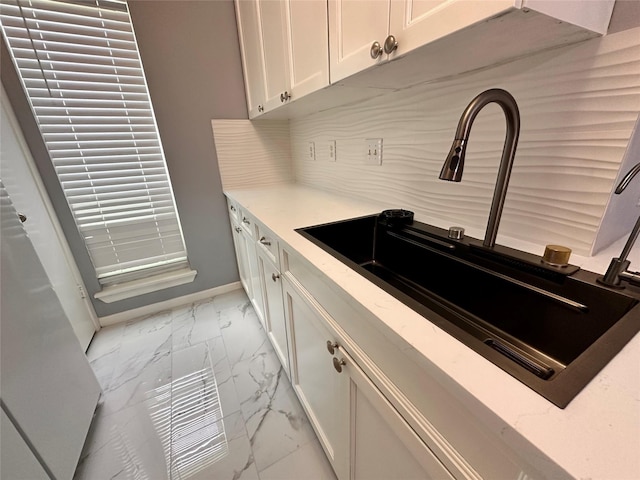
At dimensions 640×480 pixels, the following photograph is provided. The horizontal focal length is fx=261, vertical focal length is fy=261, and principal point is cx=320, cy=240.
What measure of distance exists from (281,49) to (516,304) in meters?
1.32

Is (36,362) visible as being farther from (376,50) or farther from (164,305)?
(376,50)

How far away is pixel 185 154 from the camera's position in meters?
1.76

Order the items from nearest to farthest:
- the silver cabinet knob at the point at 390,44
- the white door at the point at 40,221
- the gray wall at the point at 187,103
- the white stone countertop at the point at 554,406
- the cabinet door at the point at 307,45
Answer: the white stone countertop at the point at 554,406 < the silver cabinet knob at the point at 390,44 < the cabinet door at the point at 307,45 < the white door at the point at 40,221 < the gray wall at the point at 187,103

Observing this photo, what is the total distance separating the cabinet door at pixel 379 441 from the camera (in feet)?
1.57

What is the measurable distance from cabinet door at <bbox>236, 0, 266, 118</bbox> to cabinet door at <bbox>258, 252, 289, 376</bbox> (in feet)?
3.21

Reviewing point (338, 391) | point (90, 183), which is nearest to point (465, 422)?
point (338, 391)

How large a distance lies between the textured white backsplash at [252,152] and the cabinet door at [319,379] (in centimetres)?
122

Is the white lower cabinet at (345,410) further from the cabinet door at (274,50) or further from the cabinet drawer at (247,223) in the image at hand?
the cabinet door at (274,50)

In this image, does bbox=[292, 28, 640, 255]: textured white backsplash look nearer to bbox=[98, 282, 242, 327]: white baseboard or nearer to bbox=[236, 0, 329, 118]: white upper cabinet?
bbox=[236, 0, 329, 118]: white upper cabinet

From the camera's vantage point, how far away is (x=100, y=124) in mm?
1526

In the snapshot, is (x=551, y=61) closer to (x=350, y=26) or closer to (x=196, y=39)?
(x=350, y=26)

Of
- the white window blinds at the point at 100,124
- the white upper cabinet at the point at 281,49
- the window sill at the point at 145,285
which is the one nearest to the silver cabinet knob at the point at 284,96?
the white upper cabinet at the point at 281,49

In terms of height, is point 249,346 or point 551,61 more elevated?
point 551,61

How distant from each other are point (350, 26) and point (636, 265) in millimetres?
956
